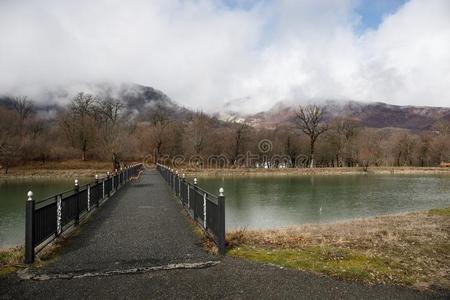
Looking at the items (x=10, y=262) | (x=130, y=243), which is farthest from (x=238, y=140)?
(x=10, y=262)

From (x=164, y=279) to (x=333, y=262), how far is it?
9.92 feet

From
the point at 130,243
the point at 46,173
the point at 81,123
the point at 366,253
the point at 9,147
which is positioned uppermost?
the point at 81,123

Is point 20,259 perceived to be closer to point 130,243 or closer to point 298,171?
point 130,243

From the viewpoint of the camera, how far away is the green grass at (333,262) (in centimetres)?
596

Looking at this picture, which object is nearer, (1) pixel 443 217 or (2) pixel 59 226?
(2) pixel 59 226

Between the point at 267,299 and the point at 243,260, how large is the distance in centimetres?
179

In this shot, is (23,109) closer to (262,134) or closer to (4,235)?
(262,134)

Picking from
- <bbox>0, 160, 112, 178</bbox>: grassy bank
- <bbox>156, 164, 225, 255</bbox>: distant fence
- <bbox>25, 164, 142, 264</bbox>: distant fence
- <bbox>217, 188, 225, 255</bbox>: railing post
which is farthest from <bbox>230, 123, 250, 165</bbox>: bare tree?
<bbox>217, 188, 225, 255</bbox>: railing post

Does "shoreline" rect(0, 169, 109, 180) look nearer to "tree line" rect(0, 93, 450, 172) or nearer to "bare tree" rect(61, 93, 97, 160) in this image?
"tree line" rect(0, 93, 450, 172)

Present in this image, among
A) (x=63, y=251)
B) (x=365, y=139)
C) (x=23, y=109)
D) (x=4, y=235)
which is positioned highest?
(x=23, y=109)

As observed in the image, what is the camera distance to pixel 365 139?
80938mm

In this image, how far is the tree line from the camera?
6525 cm

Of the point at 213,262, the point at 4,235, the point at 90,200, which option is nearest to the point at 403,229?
the point at 213,262

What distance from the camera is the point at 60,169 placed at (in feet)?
180
